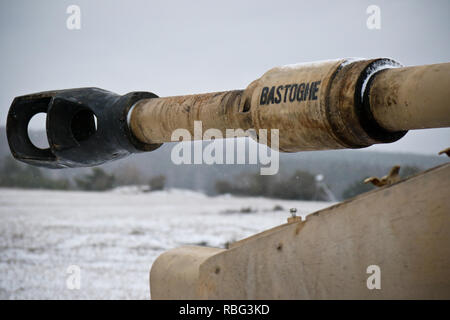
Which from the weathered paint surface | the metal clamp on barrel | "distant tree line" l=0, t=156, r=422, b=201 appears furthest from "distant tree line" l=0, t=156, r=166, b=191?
the weathered paint surface

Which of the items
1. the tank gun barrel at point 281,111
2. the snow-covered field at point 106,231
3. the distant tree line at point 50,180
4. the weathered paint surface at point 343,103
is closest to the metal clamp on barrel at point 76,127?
the tank gun barrel at point 281,111

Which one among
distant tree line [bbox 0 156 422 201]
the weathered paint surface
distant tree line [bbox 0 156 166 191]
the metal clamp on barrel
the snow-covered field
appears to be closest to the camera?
the weathered paint surface

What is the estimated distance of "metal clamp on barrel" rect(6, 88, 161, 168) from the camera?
155cm

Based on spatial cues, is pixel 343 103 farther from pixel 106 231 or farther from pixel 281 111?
pixel 106 231

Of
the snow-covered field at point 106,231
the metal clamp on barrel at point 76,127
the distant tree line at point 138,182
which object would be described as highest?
the metal clamp on barrel at point 76,127

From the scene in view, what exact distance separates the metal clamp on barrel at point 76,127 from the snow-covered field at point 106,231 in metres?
1.76

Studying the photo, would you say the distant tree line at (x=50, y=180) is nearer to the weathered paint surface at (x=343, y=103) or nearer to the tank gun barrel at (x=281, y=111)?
the tank gun barrel at (x=281, y=111)

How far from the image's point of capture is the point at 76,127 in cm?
169

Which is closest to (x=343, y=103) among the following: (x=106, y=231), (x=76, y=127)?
(x=76, y=127)

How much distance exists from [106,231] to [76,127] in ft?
8.81

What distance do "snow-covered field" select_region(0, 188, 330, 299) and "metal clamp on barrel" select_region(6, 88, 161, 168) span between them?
69.2 inches

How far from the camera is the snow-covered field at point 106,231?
352cm

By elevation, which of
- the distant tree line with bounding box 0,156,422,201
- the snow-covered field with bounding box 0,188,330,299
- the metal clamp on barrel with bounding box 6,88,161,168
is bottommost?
the snow-covered field with bounding box 0,188,330,299

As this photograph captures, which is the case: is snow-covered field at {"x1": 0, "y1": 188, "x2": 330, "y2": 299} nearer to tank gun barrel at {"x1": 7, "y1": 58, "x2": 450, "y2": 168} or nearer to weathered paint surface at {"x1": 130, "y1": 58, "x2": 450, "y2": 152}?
tank gun barrel at {"x1": 7, "y1": 58, "x2": 450, "y2": 168}
